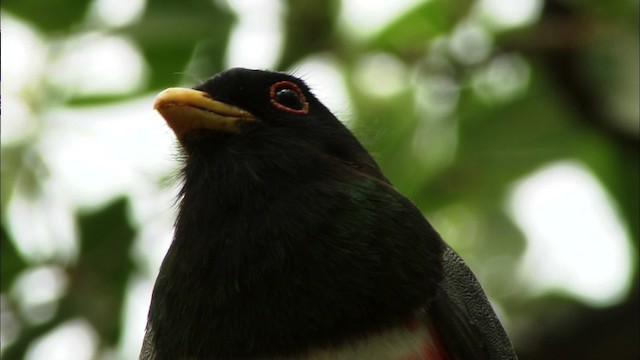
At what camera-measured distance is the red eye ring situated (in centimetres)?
531

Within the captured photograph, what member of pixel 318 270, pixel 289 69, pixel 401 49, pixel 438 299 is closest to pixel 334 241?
pixel 318 270

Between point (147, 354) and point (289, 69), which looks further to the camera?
point (289, 69)

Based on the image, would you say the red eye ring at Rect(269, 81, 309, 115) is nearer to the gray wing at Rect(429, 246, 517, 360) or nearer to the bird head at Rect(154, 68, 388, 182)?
the bird head at Rect(154, 68, 388, 182)

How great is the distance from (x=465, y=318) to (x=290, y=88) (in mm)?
1234

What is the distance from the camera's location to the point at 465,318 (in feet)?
16.2

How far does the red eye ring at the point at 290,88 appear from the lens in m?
5.31

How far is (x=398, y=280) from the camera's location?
463 cm

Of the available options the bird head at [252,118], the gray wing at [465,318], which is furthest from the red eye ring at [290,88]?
the gray wing at [465,318]

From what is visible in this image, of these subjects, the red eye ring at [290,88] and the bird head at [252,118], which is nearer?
the bird head at [252,118]

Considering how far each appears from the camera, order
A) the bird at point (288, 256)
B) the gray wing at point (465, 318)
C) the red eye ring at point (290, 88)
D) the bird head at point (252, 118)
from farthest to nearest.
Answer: the red eye ring at point (290, 88), the bird head at point (252, 118), the gray wing at point (465, 318), the bird at point (288, 256)

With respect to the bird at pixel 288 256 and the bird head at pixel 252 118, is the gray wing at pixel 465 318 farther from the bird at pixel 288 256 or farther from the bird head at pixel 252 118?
the bird head at pixel 252 118

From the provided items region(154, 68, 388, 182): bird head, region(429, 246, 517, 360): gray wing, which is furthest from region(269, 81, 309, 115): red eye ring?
region(429, 246, 517, 360): gray wing

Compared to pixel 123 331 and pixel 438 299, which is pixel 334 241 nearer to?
pixel 438 299

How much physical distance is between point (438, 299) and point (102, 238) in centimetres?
287
